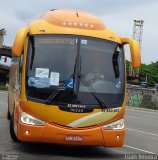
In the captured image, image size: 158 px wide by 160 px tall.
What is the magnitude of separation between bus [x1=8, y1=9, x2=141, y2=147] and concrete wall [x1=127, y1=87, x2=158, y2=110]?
30.5m

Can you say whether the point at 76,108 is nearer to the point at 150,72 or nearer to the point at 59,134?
the point at 59,134

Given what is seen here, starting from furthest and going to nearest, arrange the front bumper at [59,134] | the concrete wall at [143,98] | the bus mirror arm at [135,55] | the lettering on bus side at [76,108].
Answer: the concrete wall at [143,98], the bus mirror arm at [135,55], the lettering on bus side at [76,108], the front bumper at [59,134]

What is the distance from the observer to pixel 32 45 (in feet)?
36.2

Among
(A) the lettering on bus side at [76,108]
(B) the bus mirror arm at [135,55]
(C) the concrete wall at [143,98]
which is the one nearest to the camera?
→ (A) the lettering on bus side at [76,108]

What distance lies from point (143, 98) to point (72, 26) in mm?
32149

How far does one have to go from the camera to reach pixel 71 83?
10703 mm

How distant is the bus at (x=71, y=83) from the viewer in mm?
10438

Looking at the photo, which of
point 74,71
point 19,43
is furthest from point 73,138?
point 19,43

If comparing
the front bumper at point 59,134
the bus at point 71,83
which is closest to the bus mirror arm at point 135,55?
the bus at point 71,83

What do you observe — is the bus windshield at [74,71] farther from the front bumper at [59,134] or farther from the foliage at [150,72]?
the foliage at [150,72]

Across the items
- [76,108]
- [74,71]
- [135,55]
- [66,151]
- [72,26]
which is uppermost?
[72,26]

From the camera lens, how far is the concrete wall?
1650 inches

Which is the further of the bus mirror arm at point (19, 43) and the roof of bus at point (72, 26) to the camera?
the roof of bus at point (72, 26)

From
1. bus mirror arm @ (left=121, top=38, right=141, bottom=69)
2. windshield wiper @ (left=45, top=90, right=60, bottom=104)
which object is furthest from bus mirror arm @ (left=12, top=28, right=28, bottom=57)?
bus mirror arm @ (left=121, top=38, right=141, bottom=69)
